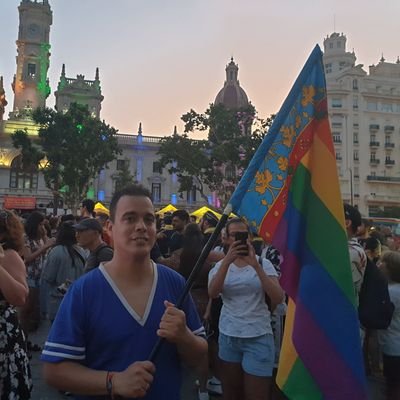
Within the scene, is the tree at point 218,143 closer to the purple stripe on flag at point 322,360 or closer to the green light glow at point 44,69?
the purple stripe on flag at point 322,360

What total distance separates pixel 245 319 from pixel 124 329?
1967 mm

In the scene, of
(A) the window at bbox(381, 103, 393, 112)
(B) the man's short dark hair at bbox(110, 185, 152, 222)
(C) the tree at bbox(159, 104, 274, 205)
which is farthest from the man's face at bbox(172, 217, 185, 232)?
(A) the window at bbox(381, 103, 393, 112)

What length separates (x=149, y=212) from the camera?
6.87 feet

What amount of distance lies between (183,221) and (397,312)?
426 cm

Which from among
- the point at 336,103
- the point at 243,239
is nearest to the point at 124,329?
the point at 243,239

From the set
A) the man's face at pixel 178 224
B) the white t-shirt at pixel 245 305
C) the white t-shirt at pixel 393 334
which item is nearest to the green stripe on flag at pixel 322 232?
the white t-shirt at pixel 245 305

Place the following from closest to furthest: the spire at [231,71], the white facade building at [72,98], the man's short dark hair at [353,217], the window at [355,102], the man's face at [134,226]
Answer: the man's face at [134,226], the man's short dark hair at [353,217], the white facade building at [72,98], the window at [355,102], the spire at [231,71]

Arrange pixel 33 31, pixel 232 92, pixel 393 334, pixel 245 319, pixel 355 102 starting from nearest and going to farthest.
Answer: pixel 245 319 < pixel 393 334 < pixel 33 31 < pixel 355 102 < pixel 232 92

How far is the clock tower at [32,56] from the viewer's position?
183 feet

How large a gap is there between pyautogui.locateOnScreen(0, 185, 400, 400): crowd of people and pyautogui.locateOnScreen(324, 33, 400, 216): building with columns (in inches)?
2276

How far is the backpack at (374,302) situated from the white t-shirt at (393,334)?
23 cm

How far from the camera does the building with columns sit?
61031mm

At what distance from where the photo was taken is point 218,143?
27.5 m

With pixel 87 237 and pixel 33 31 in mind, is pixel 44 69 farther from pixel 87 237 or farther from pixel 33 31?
pixel 87 237
